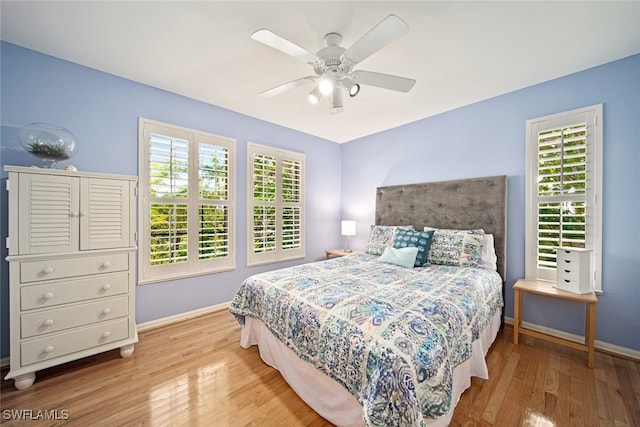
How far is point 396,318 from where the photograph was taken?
1370 mm

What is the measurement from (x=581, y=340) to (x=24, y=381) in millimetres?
4622

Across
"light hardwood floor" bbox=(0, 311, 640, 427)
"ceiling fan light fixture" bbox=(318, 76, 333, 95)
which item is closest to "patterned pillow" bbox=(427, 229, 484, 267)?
"light hardwood floor" bbox=(0, 311, 640, 427)

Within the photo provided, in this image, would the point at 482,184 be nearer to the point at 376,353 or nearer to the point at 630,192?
the point at 630,192

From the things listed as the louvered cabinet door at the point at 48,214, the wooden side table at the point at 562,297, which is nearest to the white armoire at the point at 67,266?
the louvered cabinet door at the point at 48,214

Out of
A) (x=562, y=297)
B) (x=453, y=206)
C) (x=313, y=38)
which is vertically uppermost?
(x=313, y=38)

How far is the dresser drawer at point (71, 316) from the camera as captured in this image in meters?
1.75

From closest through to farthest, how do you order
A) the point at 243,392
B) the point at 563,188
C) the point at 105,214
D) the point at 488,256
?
the point at 243,392
the point at 105,214
the point at 563,188
the point at 488,256

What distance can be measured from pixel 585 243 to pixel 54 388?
454cm

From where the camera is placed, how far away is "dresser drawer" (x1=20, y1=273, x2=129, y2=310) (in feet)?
5.76

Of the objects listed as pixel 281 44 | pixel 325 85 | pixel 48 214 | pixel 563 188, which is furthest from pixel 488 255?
pixel 48 214

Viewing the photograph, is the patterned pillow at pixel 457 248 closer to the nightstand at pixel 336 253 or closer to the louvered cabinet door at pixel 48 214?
the nightstand at pixel 336 253

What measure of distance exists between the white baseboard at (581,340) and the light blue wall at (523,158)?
40 millimetres

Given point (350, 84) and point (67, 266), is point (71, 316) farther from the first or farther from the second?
point (350, 84)

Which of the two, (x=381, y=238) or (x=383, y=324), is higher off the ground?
(x=381, y=238)
